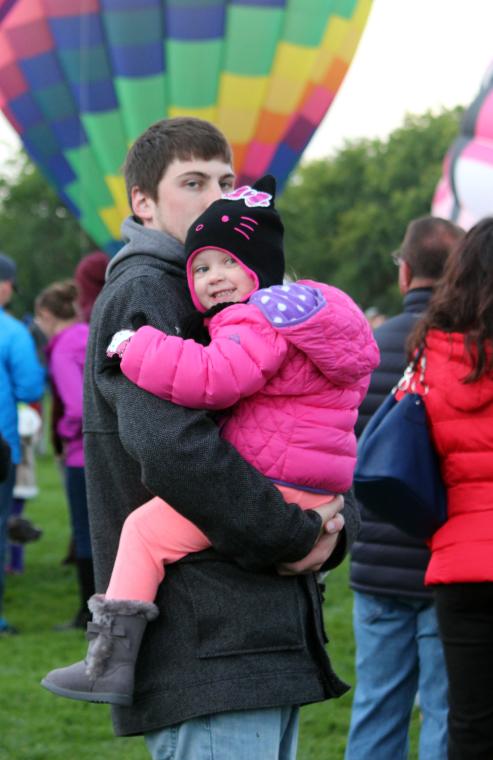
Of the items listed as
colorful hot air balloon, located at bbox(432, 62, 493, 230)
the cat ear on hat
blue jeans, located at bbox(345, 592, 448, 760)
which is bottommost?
blue jeans, located at bbox(345, 592, 448, 760)

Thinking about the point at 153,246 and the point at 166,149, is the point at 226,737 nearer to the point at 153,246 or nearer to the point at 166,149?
the point at 153,246

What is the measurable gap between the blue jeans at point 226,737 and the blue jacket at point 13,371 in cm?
403

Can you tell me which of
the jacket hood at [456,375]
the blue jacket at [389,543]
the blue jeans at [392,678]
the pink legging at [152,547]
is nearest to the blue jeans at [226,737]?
the pink legging at [152,547]

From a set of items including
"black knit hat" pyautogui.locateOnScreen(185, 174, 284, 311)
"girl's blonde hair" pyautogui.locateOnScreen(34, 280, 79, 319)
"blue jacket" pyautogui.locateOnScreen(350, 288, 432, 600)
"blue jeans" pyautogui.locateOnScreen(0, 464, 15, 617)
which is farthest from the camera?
"girl's blonde hair" pyautogui.locateOnScreen(34, 280, 79, 319)

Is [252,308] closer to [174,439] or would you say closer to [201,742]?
[174,439]

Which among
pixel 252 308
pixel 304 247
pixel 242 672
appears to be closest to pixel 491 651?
pixel 242 672

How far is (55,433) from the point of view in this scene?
647 cm

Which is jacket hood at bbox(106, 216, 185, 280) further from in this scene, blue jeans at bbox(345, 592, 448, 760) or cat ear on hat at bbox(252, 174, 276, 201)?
blue jeans at bbox(345, 592, 448, 760)

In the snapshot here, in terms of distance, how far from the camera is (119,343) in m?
2.05

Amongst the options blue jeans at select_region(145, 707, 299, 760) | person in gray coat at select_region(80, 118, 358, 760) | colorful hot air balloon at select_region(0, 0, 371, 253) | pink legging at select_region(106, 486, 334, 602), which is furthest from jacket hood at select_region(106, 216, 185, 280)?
colorful hot air balloon at select_region(0, 0, 371, 253)

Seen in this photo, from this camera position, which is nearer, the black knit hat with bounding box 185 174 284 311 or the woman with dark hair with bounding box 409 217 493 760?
the black knit hat with bounding box 185 174 284 311

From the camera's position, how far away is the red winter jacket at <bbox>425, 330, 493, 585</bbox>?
277 centimetres

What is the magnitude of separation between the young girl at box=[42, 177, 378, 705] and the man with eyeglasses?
1460mm

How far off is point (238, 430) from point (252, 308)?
20 centimetres
